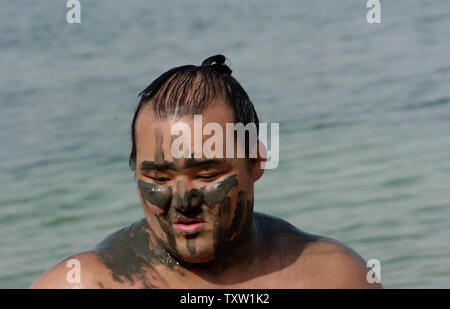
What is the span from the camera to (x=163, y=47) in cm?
1177

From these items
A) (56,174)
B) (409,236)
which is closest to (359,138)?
(409,236)

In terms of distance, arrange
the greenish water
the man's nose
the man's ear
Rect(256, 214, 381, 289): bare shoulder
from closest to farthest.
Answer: the man's nose < the man's ear < Rect(256, 214, 381, 289): bare shoulder < the greenish water

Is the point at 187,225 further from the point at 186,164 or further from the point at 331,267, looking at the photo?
the point at 331,267

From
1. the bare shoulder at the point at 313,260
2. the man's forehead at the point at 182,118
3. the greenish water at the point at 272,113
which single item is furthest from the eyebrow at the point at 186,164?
the greenish water at the point at 272,113

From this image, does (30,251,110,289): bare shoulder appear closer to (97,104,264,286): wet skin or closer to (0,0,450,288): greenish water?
(97,104,264,286): wet skin

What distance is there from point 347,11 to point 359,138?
4556 millimetres

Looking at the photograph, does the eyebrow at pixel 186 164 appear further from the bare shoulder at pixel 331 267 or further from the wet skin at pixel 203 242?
the bare shoulder at pixel 331 267

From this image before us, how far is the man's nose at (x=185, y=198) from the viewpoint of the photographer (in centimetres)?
333

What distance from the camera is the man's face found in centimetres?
335

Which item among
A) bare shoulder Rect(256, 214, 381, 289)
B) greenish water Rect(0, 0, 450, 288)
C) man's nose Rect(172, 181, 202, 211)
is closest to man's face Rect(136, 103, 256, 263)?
man's nose Rect(172, 181, 202, 211)

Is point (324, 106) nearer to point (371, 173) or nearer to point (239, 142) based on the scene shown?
point (371, 173)

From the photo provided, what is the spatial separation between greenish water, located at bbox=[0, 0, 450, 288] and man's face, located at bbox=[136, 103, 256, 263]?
10.7 ft

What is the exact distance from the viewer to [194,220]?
338 cm

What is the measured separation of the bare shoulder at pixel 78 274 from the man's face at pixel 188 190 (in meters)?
0.26
